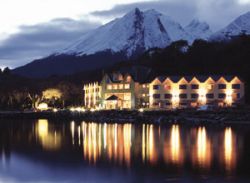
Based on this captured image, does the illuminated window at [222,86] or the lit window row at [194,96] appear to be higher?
the illuminated window at [222,86]

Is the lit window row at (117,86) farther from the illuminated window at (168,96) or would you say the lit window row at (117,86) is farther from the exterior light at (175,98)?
the exterior light at (175,98)

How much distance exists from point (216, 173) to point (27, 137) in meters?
29.2

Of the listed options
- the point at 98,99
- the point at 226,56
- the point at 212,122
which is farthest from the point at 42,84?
the point at 212,122

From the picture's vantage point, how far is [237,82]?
7712 cm

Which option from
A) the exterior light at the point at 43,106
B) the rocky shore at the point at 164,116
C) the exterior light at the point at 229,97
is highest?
the exterior light at the point at 229,97

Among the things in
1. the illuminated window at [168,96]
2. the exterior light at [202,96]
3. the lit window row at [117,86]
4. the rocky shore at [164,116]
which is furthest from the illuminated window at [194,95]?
the lit window row at [117,86]

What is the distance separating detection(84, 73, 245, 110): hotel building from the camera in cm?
7756

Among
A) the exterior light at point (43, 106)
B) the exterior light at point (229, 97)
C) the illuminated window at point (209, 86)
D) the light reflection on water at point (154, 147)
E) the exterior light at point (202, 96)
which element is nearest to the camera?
the light reflection on water at point (154, 147)

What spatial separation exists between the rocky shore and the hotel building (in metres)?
7.55

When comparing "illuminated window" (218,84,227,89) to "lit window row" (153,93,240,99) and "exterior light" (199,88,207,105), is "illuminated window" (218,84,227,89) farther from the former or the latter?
"exterior light" (199,88,207,105)

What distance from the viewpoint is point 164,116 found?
228 ft

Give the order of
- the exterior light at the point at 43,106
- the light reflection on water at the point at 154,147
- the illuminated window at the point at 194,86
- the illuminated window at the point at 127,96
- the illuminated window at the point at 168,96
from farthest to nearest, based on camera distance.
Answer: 1. the exterior light at the point at 43,106
2. the illuminated window at the point at 127,96
3. the illuminated window at the point at 168,96
4. the illuminated window at the point at 194,86
5. the light reflection on water at the point at 154,147

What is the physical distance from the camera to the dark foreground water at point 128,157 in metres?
26.3

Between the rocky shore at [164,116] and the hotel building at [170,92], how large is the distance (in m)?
7.55
